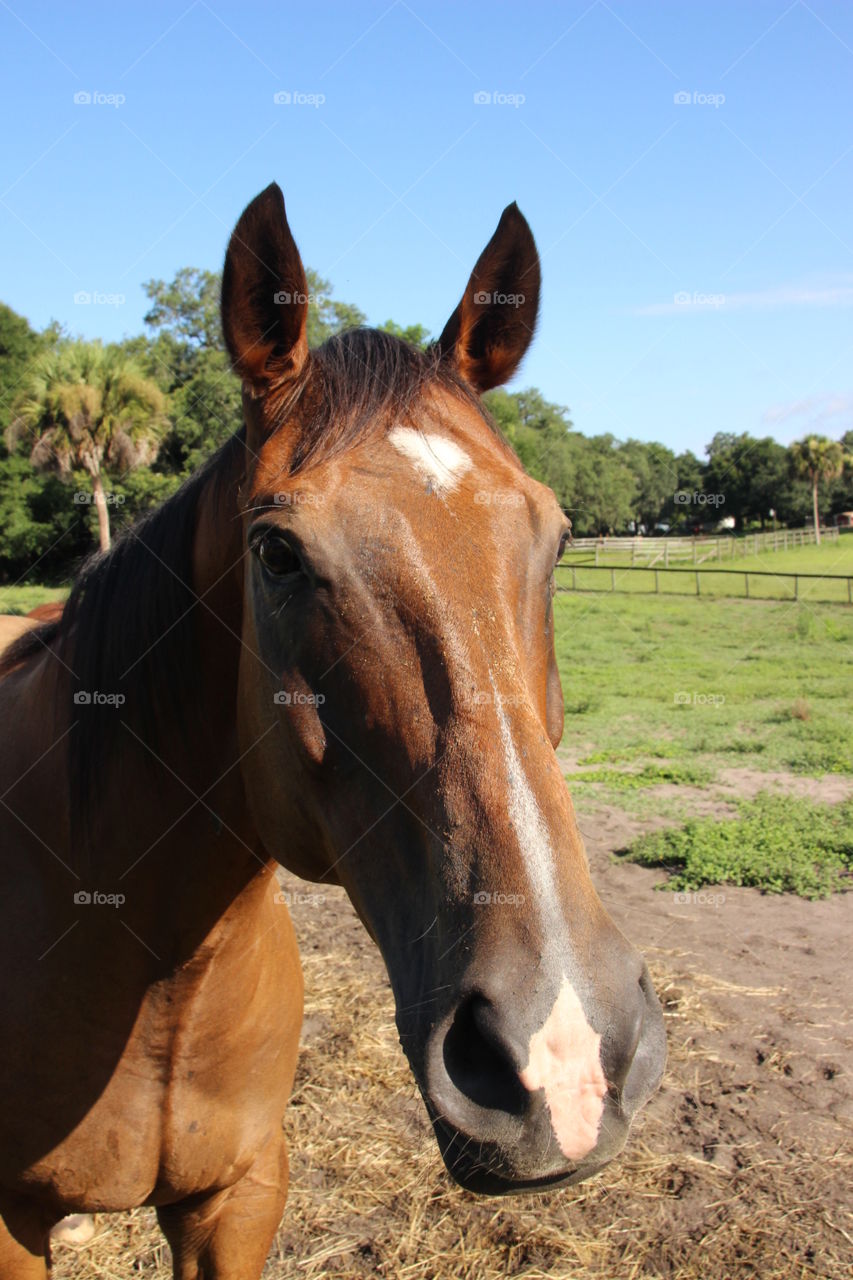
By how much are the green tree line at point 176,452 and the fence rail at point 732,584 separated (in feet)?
10.3

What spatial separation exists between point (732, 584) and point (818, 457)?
26.6 m

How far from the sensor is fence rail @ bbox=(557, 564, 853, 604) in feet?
81.3

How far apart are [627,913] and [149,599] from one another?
16.0 ft

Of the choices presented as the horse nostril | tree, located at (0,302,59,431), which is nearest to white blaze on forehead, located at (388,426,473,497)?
the horse nostril

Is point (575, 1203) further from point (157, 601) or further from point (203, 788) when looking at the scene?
point (157, 601)

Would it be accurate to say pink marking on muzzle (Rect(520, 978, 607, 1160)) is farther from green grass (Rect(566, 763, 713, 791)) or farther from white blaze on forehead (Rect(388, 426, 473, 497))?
green grass (Rect(566, 763, 713, 791))

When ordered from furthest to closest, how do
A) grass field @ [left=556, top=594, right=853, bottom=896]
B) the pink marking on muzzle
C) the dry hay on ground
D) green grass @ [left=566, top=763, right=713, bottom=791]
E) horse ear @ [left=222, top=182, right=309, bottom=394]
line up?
green grass @ [left=566, top=763, right=713, bottom=791] → grass field @ [left=556, top=594, right=853, bottom=896] → the dry hay on ground → horse ear @ [left=222, top=182, right=309, bottom=394] → the pink marking on muzzle

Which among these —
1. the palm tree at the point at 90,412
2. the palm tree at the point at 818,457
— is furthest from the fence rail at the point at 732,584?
the palm tree at the point at 818,457

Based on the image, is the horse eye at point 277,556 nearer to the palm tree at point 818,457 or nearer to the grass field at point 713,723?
the grass field at point 713,723

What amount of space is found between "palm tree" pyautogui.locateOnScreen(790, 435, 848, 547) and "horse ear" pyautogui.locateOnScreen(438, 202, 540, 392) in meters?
53.4

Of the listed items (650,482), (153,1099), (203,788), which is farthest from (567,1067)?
(650,482)

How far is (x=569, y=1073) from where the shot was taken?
1.28 m

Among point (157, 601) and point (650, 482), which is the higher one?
point (650, 482)

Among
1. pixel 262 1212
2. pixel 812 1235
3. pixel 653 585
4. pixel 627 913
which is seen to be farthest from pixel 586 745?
pixel 653 585
